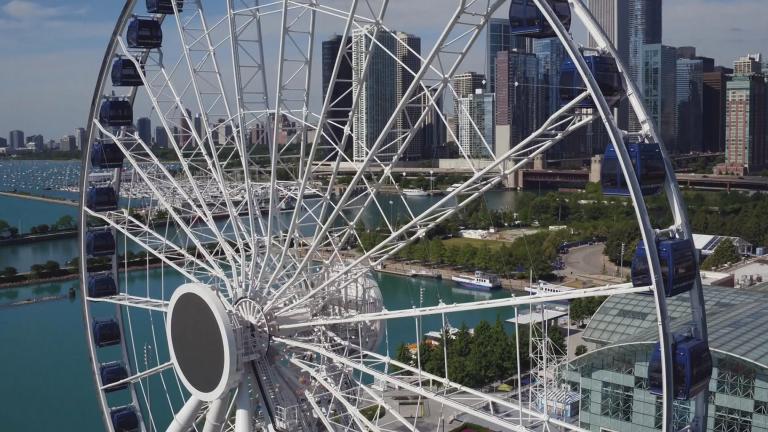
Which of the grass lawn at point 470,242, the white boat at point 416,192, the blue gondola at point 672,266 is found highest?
the blue gondola at point 672,266

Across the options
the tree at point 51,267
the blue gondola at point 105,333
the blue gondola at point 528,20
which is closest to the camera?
the blue gondola at point 528,20

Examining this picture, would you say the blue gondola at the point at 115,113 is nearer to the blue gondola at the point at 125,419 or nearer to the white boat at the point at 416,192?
the blue gondola at the point at 125,419

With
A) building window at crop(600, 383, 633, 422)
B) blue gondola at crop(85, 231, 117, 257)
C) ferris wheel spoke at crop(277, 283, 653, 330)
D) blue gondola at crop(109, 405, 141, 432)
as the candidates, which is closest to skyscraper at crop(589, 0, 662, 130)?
building window at crop(600, 383, 633, 422)

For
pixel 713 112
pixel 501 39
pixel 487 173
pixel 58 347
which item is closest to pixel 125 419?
pixel 487 173

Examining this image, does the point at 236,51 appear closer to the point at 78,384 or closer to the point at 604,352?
the point at 604,352

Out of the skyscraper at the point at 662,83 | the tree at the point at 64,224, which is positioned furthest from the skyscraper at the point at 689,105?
the tree at the point at 64,224

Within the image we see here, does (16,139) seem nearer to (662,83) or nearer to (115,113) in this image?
(662,83)
